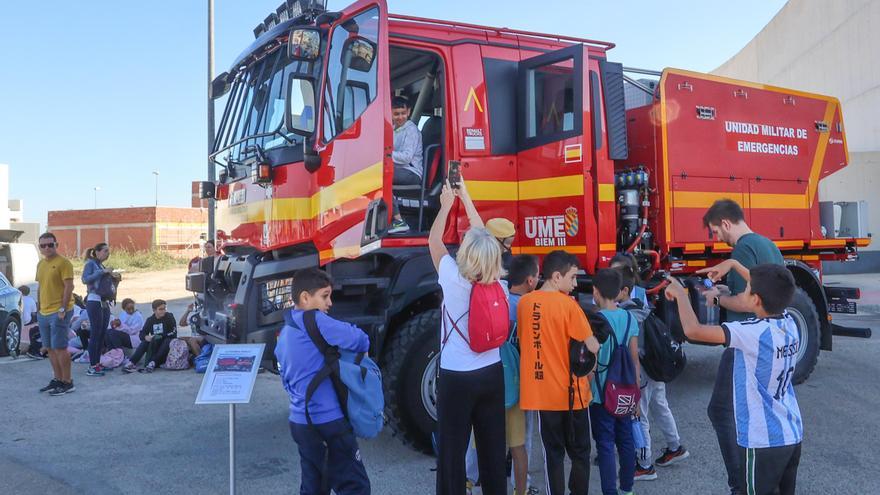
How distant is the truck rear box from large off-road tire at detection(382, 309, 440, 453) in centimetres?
249

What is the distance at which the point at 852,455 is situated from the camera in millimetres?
4770

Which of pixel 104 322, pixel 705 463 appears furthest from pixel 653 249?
pixel 104 322

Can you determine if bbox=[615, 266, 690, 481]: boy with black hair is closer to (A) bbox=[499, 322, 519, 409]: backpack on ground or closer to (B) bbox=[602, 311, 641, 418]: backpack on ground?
(B) bbox=[602, 311, 641, 418]: backpack on ground

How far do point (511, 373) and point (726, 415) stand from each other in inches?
45.2

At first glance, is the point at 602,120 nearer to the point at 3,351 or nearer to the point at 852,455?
the point at 852,455

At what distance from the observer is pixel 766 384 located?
9.36 feet

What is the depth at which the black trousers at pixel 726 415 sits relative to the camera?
Answer: 3.12 meters

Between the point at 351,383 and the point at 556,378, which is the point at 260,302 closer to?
the point at 351,383

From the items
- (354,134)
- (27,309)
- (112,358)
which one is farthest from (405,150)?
(27,309)

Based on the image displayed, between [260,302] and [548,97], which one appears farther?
[548,97]

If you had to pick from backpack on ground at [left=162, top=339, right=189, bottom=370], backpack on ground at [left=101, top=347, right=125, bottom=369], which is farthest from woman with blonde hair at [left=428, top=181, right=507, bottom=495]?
backpack on ground at [left=101, top=347, right=125, bottom=369]

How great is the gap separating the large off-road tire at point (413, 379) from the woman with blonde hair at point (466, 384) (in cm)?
121

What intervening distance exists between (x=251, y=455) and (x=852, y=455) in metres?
4.44

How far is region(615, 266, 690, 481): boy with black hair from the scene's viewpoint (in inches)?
167
